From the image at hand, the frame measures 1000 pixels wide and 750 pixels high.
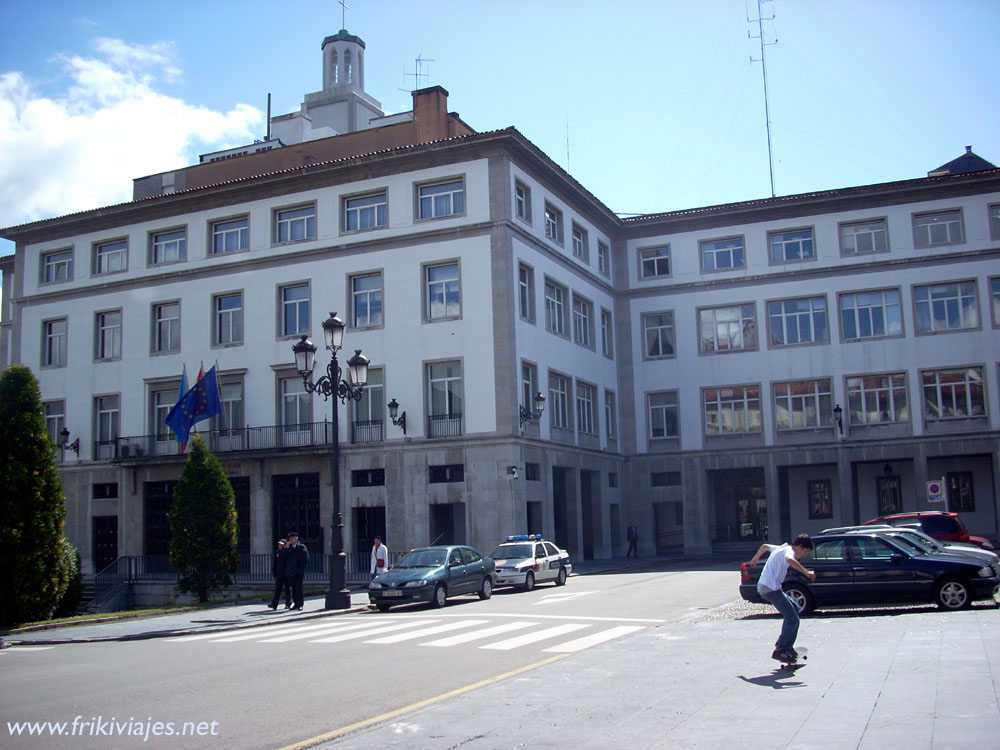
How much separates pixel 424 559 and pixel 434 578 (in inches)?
54.6

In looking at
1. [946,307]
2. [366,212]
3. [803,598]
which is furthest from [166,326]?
[946,307]

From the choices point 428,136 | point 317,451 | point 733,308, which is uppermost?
point 428,136

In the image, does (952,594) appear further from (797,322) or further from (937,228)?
(937,228)

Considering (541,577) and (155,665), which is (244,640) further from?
(541,577)

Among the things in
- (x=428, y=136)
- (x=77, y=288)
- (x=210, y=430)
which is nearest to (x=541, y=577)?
(x=210, y=430)

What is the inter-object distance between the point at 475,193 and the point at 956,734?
3329 centimetres

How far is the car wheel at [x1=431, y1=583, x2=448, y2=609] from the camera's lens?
23.9 m

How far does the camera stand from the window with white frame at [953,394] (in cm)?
4516

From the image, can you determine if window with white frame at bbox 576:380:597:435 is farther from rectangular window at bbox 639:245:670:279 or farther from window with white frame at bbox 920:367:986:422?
window with white frame at bbox 920:367:986:422

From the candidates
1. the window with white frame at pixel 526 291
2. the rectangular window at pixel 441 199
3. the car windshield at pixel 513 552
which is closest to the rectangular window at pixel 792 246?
the window with white frame at pixel 526 291

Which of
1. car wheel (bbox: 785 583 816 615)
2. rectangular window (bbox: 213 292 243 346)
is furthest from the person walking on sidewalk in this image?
rectangular window (bbox: 213 292 243 346)

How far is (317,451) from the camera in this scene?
39406 mm

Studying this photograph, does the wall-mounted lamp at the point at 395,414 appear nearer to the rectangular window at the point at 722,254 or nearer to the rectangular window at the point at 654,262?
the rectangular window at the point at 654,262

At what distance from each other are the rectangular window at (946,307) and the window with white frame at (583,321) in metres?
15.0
